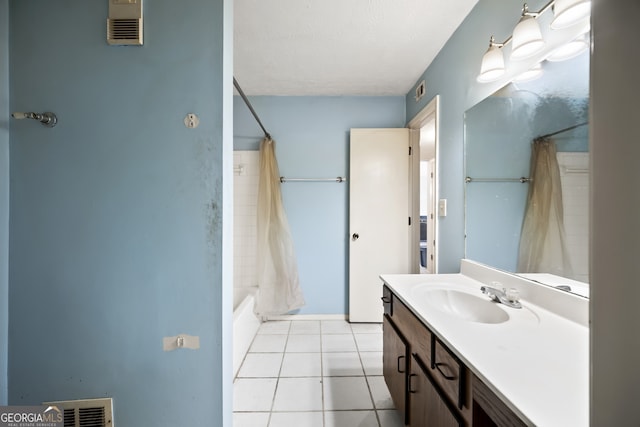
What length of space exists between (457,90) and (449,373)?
1.70 meters

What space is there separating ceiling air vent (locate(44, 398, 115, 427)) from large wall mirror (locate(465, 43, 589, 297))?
1960 mm

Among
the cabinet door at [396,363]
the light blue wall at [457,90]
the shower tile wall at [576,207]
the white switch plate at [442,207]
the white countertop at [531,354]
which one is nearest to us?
the white countertop at [531,354]

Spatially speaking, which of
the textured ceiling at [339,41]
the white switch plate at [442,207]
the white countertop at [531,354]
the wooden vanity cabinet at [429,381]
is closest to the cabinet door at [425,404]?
the wooden vanity cabinet at [429,381]

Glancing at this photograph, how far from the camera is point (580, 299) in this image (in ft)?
3.02

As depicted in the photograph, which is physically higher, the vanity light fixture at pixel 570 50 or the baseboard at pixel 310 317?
the vanity light fixture at pixel 570 50

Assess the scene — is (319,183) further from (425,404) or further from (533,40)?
(425,404)

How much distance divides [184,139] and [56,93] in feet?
1.89

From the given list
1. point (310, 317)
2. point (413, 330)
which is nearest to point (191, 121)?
point (413, 330)

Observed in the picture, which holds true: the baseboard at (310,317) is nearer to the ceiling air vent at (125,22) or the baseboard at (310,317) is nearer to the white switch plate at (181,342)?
the white switch plate at (181,342)

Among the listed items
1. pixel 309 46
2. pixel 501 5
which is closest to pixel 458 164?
pixel 501 5

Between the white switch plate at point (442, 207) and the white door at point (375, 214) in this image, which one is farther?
the white door at point (375, 214)

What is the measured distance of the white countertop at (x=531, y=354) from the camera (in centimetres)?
A: 54

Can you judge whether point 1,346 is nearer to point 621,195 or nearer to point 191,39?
point 191,39

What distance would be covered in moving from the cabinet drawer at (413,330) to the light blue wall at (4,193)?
176 cm
